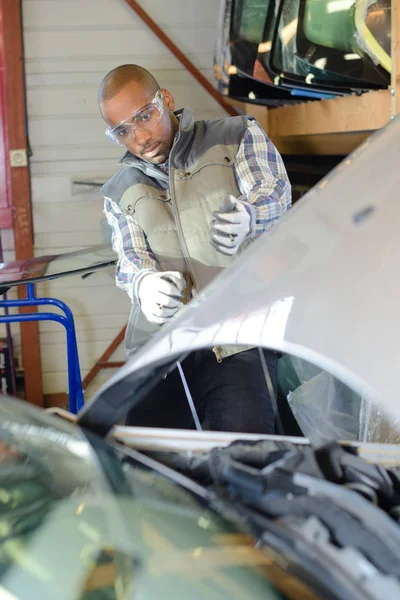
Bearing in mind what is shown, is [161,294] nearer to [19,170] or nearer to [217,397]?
[217,397]

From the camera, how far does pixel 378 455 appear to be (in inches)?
40.7

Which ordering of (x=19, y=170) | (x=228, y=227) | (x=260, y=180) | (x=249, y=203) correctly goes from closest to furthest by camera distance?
1. (x=228, y=227)
2. (x=249, y=203)
3. (x=260, y=180)
4. (x=19, y=170)

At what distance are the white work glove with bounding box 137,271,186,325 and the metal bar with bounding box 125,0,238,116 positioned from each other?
11.2 ft

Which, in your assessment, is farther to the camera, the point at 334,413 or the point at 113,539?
the point at 334,413

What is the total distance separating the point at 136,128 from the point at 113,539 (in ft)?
4.00

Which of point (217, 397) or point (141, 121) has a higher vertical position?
point (141, 121)

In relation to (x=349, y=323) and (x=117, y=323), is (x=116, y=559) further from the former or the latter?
(x=117, y=323)

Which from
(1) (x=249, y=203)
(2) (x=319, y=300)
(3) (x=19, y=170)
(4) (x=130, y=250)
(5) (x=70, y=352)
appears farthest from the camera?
(3) (x=19, y=170)

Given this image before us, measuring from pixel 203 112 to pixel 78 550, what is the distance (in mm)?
4340

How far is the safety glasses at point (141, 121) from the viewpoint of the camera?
5.84 feet

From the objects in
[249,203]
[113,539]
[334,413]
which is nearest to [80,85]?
[249,203]

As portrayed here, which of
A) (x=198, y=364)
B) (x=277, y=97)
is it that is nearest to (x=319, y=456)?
(x=198, y=364)

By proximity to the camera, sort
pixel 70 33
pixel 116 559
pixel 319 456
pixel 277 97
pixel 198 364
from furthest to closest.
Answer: pixel 70 33, pixel 277 97, pixel 198 364, pixel 319 456, pixel 116 559

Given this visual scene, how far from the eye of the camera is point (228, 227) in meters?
1.52
